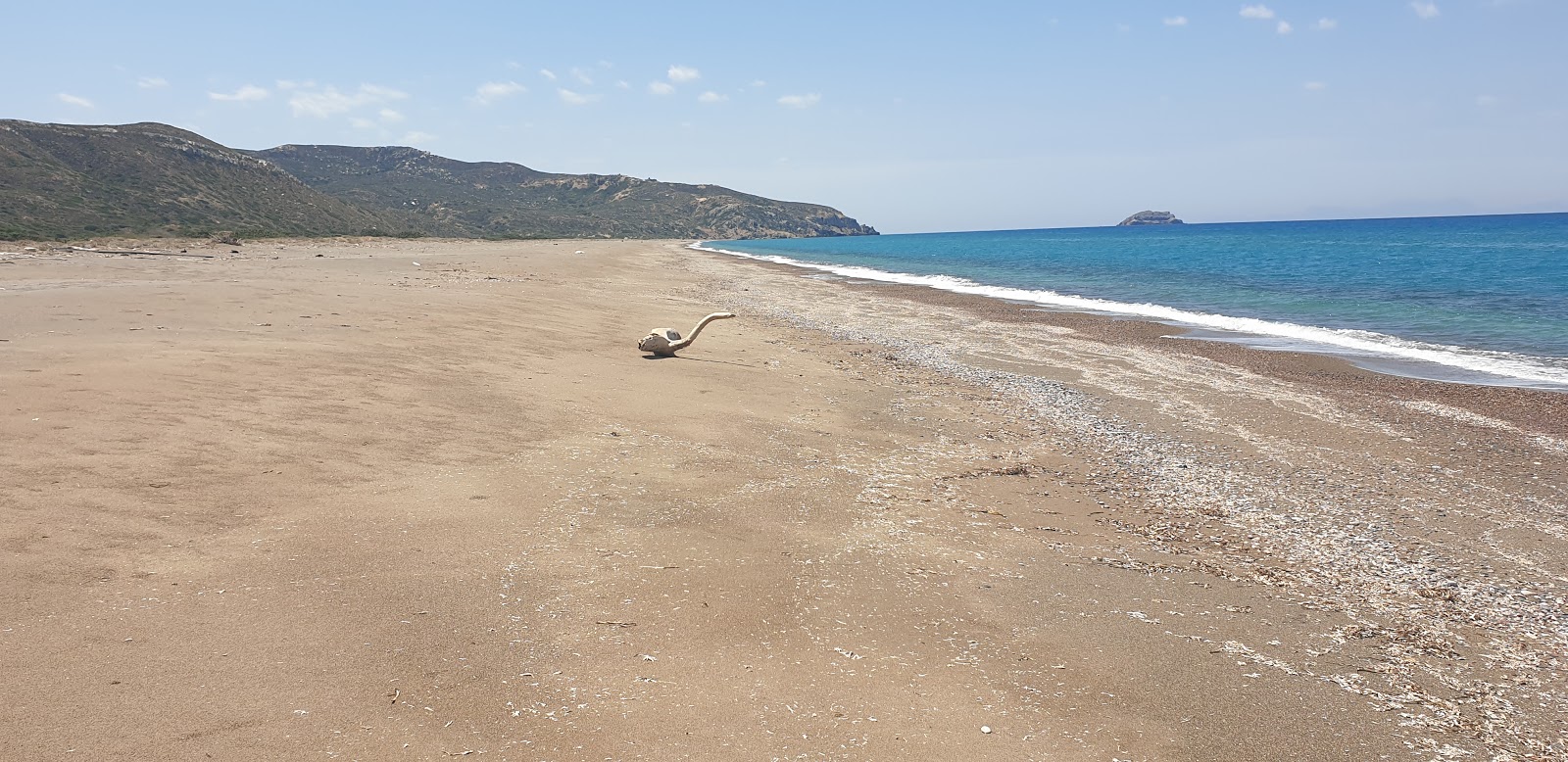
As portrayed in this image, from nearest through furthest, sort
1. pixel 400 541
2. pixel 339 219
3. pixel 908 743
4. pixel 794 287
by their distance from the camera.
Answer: pixel 908 743 < pixel 400 541 < pixel 794 287 < pixel 339 219

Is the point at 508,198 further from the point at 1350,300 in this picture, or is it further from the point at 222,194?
the point at 1350,300

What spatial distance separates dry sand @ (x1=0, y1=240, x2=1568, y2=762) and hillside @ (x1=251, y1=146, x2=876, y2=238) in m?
83.7

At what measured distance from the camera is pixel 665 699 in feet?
15.5

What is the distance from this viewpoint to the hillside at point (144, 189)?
45.7 metres

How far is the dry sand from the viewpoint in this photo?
454cm

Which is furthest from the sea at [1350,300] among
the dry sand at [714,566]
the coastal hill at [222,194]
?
the coastal hill at [222,194]

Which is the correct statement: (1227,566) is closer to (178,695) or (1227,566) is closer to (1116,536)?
(1116,536)

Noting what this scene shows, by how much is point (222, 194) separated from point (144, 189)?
595 cm

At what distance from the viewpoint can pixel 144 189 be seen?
5681 centimetres

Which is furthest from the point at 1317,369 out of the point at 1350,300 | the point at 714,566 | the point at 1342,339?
the point at 1350,300

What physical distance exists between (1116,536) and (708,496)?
3.90 metres

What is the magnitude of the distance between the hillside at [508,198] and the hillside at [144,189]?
17.8 m

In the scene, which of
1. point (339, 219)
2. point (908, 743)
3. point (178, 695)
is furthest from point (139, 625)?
point (339, 219)

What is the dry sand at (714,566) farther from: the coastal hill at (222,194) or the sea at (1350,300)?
the coastal hill at (222,194)
